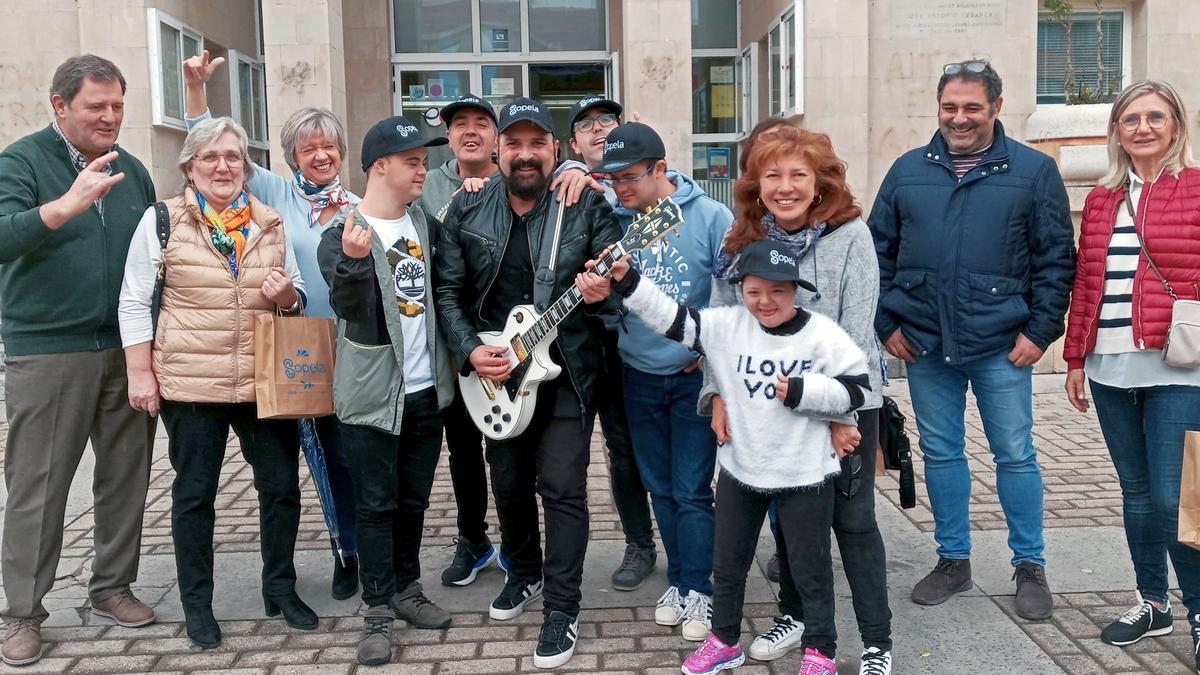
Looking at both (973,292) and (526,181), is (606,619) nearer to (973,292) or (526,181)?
(526,181)

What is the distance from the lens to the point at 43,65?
11.3 m

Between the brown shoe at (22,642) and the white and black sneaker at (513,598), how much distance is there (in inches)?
73.1

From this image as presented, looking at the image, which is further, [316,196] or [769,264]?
[316,196]

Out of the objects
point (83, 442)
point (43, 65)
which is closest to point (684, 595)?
point (83, 442)

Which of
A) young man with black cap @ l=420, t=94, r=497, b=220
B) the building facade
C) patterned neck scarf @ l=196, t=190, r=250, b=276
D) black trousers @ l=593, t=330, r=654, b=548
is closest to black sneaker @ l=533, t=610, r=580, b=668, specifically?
black trousers @ l=593, t=330, r=654, b=548

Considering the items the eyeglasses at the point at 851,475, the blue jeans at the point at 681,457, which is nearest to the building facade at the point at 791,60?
the blue jeans at the point at 681,457

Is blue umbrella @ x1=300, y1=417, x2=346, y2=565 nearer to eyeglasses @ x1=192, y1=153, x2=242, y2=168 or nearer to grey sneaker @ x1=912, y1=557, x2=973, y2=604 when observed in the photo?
eyeglasses @ x1=192, y1=153, x2=242, y2=168

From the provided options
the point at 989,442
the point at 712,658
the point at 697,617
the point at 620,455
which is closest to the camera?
the point at 712,658

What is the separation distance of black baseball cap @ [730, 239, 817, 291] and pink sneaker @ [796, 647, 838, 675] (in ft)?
4.44

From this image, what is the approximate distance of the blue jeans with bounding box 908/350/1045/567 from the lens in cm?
464

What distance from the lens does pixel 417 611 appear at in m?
4.59

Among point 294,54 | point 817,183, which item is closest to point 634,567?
point 817,183

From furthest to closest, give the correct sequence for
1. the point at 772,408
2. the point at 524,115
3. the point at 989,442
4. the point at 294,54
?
the point at 294,54 < the point at 989,442 < the point at 524,115 < the point at 772,408

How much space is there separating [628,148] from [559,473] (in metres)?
1.33
